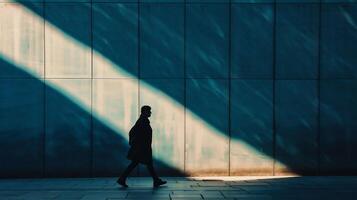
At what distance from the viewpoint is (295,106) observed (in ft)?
39.4

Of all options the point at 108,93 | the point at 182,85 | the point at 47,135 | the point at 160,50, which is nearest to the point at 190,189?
the point at 182,85

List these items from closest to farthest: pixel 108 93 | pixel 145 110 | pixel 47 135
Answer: pixel 145 110 → pixel 47 135 → pixel 108 93

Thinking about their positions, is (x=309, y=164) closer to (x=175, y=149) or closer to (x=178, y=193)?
(x=175, y=149)

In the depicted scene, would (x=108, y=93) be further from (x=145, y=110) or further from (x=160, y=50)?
(x=145, y=110)

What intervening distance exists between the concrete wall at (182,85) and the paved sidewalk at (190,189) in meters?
0.67

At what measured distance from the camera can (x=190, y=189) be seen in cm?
952

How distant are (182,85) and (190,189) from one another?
3.24 metres

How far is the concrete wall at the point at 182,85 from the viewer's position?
38.6 feet

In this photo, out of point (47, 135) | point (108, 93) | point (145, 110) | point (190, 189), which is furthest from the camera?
point (108, 93)

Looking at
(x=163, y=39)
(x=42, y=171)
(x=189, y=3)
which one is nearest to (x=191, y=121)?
(x=163, y=39)

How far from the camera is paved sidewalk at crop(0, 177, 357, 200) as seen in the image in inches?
335

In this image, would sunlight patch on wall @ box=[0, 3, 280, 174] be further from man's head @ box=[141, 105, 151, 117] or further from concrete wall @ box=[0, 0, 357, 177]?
man's head @ box=[141, 105, 151, 117]

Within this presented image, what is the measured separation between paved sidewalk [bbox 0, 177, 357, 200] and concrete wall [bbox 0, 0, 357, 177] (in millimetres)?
669

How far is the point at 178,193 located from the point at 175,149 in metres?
3.08
